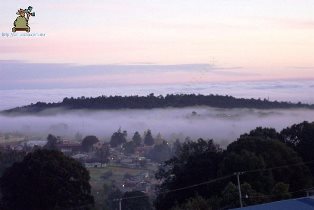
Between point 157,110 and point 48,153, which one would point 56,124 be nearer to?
point 157,110

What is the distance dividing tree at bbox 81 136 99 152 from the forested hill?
11.6m

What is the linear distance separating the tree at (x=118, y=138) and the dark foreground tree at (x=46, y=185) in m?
41.8

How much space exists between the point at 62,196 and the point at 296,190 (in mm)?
9785

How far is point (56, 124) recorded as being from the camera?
74750 mm

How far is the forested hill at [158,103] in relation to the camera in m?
79.7

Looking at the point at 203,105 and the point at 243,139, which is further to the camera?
the point at 203,105

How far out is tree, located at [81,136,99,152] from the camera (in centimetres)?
6253

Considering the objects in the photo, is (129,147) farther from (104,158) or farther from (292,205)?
(292,205)

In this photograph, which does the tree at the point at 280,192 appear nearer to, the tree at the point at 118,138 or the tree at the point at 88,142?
the tree at the point at 88,142

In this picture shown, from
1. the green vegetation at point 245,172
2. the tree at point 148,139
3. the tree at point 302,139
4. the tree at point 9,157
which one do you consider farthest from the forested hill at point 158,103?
the green vegetation at point 245,172

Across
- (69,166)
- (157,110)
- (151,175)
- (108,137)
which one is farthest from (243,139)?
(157,110)

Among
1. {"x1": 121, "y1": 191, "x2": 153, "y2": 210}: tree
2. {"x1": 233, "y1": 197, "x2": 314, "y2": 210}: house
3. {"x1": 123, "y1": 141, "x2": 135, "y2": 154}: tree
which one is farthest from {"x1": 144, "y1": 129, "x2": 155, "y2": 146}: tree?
{"x1": 233, "y1": 197, "x2": 314, "y2": 210}: house

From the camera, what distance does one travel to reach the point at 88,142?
6462cm

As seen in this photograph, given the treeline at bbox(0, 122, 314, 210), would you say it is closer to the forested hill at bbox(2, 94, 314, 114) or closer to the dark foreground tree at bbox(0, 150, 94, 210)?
the dark foreground tree at bbox(0, 150, 94, 210)
